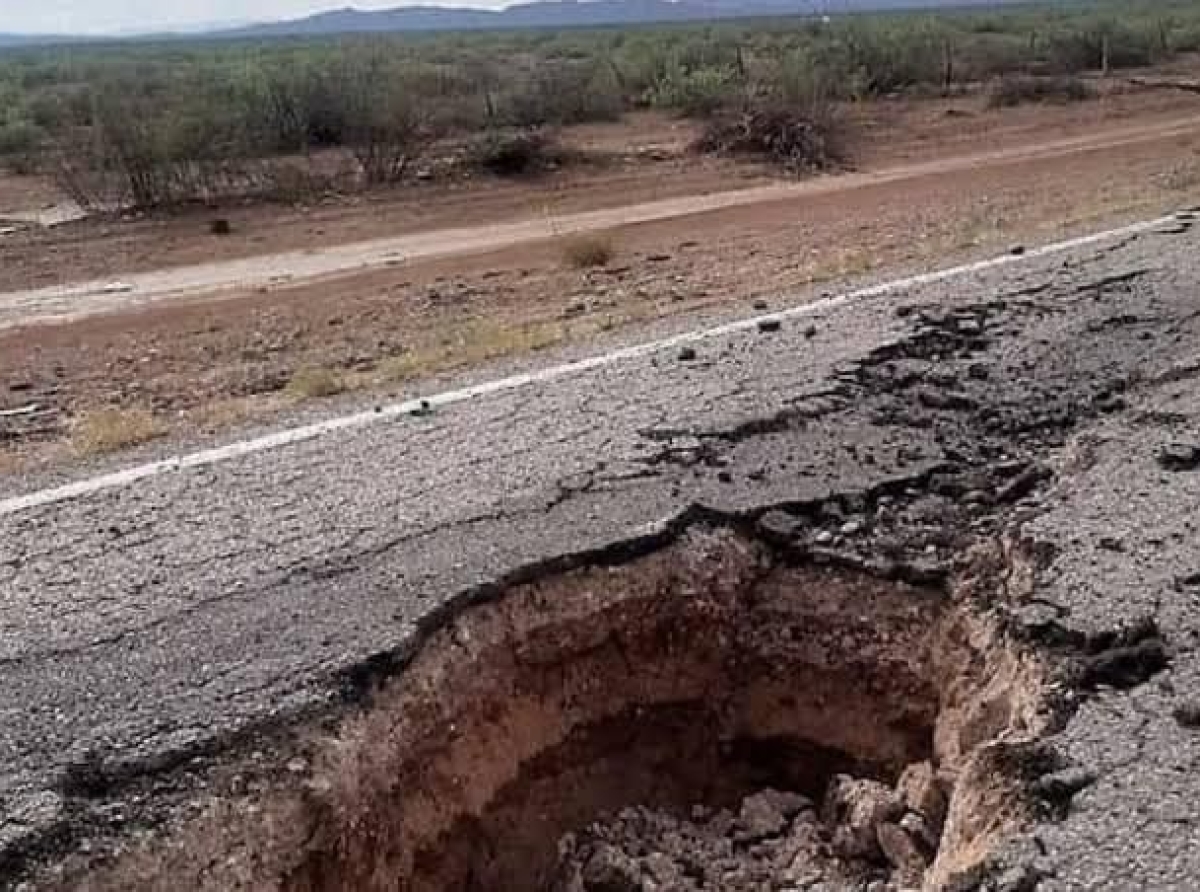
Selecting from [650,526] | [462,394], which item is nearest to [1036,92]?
[462,394]

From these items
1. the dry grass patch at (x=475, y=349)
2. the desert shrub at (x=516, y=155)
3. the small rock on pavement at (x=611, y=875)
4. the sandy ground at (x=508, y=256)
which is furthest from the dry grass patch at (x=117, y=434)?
the desert shrub at (x=516, y=155)

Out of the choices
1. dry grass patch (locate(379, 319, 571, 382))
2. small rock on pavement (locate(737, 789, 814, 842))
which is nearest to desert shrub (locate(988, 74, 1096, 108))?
dry grass patch (locate(379, 319, 571, 382))

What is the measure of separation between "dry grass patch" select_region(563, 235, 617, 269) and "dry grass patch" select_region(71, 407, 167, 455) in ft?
23.0

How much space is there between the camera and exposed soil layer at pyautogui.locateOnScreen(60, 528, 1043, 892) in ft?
14.0

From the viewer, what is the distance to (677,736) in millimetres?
5277

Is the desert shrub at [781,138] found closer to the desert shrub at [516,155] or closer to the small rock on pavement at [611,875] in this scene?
the desert shrub at [516,155]

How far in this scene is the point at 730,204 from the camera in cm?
1883

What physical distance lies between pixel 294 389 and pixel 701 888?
5037 millimetres

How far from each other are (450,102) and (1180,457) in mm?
23640

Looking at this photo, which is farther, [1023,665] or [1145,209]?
[1145,209]

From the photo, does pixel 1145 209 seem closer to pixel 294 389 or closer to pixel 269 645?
pixel 294 389

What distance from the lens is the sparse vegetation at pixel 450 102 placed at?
21.2 metres

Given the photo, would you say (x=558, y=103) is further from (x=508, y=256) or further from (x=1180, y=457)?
(x=1180, y=457)

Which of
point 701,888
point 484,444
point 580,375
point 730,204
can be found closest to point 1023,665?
point 701,888
